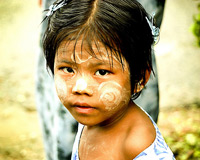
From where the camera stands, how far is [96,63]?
1.33 m

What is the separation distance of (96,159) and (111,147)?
4.6 inches

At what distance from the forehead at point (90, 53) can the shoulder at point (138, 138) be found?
312 mm

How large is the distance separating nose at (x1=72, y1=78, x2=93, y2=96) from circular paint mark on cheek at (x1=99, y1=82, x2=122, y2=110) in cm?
6

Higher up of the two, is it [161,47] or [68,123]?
[68,123]

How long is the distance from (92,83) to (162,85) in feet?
9.70

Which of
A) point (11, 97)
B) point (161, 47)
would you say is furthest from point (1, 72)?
point (161, 47)

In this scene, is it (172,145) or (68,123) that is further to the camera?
(172,145)

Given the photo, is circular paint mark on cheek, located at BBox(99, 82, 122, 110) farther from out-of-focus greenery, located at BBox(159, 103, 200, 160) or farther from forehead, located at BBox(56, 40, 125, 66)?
out-of-focus greenery, located at BBox(159, 103, 200, 160)

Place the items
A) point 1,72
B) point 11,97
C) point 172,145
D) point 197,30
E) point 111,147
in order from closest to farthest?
point 111,147, point 197,30, point 172,145, point 11,97, point 1,72

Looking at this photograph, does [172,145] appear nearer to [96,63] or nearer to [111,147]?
[111,147]

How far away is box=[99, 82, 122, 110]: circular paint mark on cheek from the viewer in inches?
53.1

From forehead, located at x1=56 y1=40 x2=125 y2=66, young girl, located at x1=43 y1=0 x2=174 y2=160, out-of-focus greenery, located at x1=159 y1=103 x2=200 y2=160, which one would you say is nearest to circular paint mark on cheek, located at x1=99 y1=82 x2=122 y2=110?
young girl, located at x1=43 y1=0 x2=174 y2=160

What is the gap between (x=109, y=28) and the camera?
1.31 m

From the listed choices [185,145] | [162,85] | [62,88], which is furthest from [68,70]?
[162,85]
